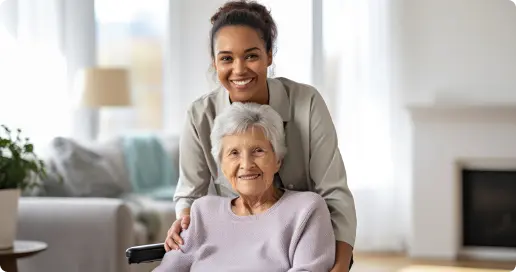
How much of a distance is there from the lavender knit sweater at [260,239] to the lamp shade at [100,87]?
389cm

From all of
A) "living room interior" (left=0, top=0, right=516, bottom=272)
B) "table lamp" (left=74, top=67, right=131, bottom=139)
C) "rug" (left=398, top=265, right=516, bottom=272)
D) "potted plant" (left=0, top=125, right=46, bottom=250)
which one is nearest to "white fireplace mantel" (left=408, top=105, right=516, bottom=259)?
"living room interior" (left=0, top=0, right=516, bottom=272)

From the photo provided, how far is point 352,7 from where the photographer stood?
709 cm

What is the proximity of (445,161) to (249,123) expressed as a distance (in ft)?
14.8

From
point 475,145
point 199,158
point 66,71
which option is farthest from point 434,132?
point 199,158

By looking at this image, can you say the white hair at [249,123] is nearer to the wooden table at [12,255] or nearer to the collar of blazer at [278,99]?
the collar of blazer at [278,99]

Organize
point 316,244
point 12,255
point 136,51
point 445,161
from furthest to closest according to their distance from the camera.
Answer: point 136,51
point 445,161
point 12,255
point 316,244

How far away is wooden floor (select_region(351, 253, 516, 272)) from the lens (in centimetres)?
616

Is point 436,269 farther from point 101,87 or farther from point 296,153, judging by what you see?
point 296,153

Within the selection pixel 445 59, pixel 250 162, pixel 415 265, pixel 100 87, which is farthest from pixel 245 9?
pixel 445 59

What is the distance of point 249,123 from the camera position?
2.50 metres

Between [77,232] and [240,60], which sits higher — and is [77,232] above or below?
below

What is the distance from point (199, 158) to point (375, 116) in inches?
179

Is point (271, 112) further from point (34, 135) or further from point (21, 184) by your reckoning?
point (34, 135)

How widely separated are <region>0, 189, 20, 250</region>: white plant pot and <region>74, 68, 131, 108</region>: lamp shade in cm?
247
